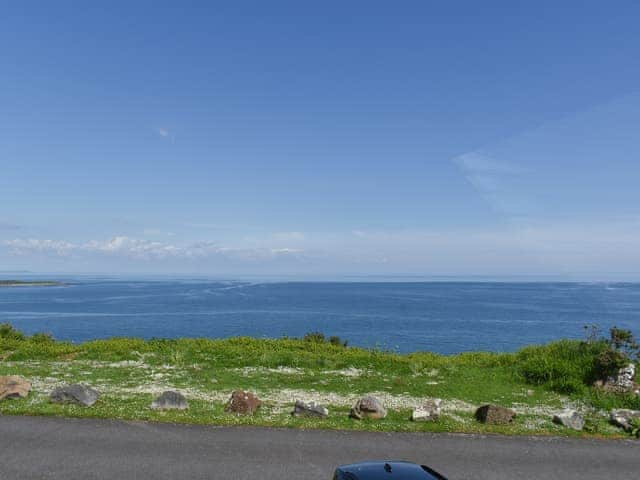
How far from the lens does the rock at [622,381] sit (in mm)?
19016

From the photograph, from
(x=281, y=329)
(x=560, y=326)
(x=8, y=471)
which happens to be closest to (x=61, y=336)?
(x=281, y=329)

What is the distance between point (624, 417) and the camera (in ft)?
49.4

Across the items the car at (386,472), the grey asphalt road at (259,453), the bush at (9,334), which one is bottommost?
the bush at (9,334)

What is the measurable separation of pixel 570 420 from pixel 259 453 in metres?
9.96

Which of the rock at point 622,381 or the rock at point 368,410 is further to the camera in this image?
the rock at point 622,381

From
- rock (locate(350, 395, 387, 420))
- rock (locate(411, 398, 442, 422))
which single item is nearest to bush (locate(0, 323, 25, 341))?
rock (locate(350, 395, 387, 420))

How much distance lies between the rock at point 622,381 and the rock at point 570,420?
5.26 meters

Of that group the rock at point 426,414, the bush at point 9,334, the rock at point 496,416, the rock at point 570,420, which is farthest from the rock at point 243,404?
the bush at point 9,334

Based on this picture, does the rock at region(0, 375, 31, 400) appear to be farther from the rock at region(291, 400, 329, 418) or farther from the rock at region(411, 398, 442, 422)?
the rock at region(411, 398, 442, 422)

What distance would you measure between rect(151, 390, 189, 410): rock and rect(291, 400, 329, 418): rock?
374 centimetres

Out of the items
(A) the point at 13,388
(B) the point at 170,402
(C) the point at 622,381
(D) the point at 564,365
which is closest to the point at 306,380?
(B) the point at 170,402

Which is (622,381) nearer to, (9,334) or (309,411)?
(309,411)

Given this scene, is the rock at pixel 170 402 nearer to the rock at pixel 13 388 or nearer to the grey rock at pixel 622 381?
the rock at pixel 13 388

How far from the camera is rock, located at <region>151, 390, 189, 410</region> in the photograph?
50.7 feet
